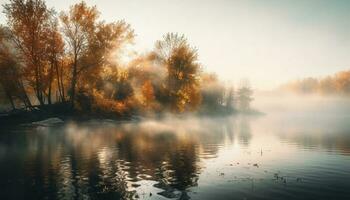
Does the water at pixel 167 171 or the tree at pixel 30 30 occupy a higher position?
the tree at pixel 30 30

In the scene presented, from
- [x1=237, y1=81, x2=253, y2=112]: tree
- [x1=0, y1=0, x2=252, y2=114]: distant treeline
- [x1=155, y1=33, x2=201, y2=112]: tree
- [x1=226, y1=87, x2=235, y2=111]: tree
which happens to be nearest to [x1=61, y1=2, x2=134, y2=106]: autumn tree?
[x1=0, y1=0, x2=252, y2=114]: distant treeline

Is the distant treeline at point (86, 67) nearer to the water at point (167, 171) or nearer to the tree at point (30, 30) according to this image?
the tree at point (30, 30)

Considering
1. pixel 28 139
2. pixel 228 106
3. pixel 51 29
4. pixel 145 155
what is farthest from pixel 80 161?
pixel 228 106

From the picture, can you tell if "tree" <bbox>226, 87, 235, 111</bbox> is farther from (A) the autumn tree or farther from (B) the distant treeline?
(A) the autumn tree

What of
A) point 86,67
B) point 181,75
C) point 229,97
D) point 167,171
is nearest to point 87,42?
point 86,67

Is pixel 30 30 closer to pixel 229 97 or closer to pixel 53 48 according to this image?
pixel 53 48

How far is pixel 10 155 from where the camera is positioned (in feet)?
97.6

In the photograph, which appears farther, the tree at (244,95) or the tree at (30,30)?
the tree at (244,95)

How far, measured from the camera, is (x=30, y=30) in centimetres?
5819

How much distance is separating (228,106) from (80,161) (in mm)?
132927

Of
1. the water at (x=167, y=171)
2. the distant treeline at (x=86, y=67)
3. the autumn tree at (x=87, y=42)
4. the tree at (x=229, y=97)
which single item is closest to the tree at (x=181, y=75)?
the distant treeline at (x=86, y=67)

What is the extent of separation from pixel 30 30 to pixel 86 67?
1237 centimetres

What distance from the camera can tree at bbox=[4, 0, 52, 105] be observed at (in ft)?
190

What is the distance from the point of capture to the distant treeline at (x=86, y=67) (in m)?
58.3
